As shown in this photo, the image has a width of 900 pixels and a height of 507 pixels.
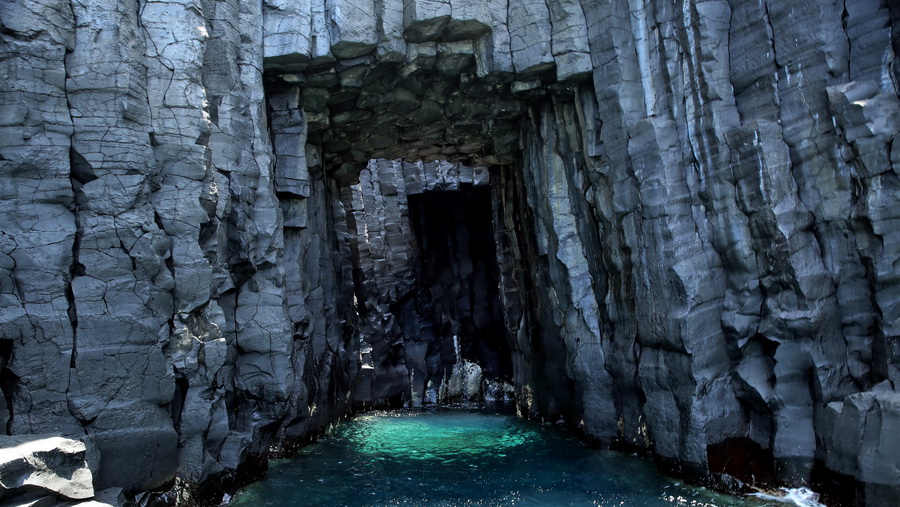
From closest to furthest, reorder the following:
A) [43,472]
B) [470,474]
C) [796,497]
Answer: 1. [43,472]
2. [796,497]
3. [470,474]

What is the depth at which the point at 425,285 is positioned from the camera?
23719 millimetres

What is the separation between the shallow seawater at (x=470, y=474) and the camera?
8.91 m

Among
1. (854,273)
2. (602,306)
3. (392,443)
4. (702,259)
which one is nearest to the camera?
(854,273)

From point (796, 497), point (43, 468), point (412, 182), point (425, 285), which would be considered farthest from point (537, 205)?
point (425, 285)

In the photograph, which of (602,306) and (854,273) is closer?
(854,273)

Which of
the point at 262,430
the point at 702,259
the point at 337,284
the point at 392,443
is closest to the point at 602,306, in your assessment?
the point at 702,259

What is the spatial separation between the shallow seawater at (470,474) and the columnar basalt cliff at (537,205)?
1.93ft

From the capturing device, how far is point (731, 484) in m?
8.79

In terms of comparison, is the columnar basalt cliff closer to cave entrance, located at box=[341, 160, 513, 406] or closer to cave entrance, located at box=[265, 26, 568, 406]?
cave entrance, located at box=[265, 26, 568, 406]

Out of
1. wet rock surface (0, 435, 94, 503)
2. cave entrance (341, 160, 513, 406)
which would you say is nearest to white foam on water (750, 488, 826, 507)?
wet rock surface (0, 435, 94, 503)

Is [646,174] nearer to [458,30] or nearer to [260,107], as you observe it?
[458,30]

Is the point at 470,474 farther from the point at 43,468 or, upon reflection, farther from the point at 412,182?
the point at 412,182

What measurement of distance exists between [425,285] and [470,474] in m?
13.6

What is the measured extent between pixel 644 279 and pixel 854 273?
276 cm
